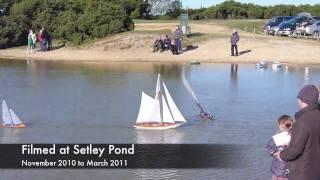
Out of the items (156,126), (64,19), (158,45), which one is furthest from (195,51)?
(156,126)

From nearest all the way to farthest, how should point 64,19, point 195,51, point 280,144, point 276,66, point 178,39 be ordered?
point 280,144 < point 276,66 < point 178,39 < point 195,51 < point 64,19

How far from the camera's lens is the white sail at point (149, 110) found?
1775 cm

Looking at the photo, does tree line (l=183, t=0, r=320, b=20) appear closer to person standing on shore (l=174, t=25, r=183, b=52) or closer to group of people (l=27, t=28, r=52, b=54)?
group of people (l=27, t=28, r=52, b=54)

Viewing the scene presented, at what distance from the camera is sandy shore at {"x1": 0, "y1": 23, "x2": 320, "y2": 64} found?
1663 inches

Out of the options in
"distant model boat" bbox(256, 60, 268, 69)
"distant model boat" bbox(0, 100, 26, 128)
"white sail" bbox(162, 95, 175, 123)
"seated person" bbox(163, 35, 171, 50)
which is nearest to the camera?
"distant model boat" bbox(0, 100, 26, 128)

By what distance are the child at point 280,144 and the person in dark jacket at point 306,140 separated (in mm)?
1173

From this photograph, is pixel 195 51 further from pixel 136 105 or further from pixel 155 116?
pixel 155 116

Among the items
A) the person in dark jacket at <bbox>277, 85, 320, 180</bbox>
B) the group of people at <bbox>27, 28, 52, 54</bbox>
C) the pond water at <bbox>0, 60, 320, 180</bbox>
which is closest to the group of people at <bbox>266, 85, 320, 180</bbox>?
the person in dark jacket at <bbox>277, 85, 320, 180</bbox>

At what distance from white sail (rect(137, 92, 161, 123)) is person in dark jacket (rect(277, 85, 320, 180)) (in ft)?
34.0

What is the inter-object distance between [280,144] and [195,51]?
35.6 metres

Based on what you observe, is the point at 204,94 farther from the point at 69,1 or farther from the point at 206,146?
Answer: the point at 69,1

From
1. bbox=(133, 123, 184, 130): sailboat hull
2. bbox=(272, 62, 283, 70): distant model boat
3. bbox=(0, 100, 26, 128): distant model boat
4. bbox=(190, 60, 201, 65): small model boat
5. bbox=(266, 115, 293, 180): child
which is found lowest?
bbox=(190, 60, 201, 65): small model boat

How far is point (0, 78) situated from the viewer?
99.6ft

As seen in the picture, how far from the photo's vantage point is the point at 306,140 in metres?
7.32
